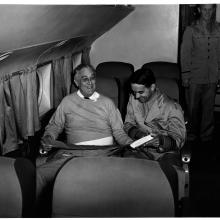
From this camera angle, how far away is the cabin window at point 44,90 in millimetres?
4387

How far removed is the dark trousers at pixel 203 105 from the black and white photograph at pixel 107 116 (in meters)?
0.01

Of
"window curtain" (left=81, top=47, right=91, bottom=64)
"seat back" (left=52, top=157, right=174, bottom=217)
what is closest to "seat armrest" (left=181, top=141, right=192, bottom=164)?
"seat back" (left=52, top=157, right=174, bottom=217)

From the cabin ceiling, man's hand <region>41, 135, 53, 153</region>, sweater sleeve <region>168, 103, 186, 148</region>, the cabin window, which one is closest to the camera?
the cabin ceiling

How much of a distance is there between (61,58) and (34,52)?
1.49 meters

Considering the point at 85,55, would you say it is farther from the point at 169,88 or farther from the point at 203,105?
the point at 169,88

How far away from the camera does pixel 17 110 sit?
355 cm

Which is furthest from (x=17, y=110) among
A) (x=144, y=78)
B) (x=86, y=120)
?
(x=144, y=78)

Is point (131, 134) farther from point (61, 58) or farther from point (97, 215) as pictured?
point (61, 58)

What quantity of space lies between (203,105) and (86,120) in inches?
85.7

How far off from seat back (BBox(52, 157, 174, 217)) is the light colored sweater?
160 cm

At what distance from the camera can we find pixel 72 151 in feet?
9.94

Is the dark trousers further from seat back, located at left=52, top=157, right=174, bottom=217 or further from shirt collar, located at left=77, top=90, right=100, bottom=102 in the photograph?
seat back, located at left=52, top=157, right=174, bottom=217

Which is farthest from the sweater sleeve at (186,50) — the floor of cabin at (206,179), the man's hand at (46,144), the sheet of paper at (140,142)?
the man's hand at (46,144)

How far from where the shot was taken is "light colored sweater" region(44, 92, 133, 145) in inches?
128
